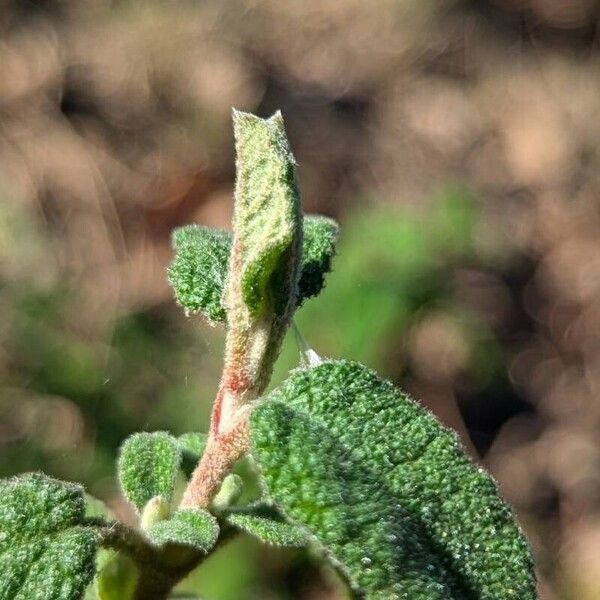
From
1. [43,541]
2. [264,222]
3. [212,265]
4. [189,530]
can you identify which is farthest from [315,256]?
[43,541]

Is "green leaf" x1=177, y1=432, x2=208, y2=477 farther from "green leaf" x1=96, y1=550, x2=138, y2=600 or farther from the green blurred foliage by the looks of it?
the green blurred foliage

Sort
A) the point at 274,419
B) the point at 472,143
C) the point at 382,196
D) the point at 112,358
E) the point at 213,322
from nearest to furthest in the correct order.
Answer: the point at 274,419 → the point at 213,322 → the point at 112,358 → the point at 382,196 → the point at 472,143

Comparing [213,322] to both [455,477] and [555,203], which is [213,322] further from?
[555,203]

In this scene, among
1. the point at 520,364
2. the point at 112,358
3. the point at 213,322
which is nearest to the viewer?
the point at 213,322

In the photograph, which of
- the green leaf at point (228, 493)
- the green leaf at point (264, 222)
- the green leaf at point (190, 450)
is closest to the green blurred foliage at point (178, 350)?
the green leaf at point (190, 450)

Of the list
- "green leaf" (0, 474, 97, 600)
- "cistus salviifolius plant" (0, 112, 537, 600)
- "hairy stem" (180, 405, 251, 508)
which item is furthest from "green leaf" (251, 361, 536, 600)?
"green leaf" (0, 474, 97, 600)

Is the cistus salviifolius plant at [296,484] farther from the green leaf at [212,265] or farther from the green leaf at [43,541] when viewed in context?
the green leaf at [212,265]

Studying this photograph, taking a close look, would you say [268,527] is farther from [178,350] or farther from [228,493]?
[178,350]

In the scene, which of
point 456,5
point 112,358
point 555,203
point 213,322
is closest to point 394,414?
point 213,322
